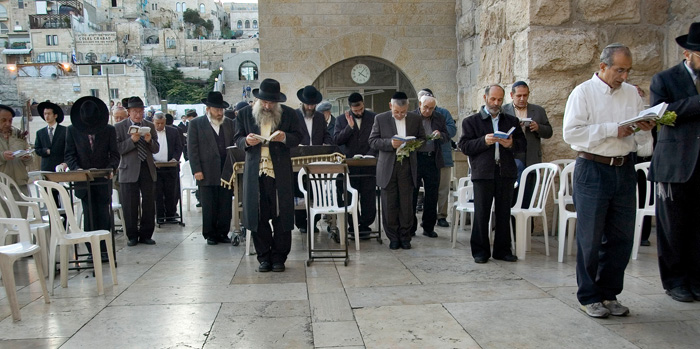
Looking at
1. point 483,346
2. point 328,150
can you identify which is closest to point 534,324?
point 483,346

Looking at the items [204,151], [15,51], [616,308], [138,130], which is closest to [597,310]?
[616,308]

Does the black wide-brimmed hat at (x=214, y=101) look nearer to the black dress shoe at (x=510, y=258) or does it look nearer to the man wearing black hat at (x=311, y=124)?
the man wearing black hat at (x=311, y=124)

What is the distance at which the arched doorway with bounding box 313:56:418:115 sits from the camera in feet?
39.1

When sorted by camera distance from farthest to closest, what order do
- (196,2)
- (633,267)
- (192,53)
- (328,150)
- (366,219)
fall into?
(196,2) < (192,53) < (366,219) < (328,150) < (633,267)

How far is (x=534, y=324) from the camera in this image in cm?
381

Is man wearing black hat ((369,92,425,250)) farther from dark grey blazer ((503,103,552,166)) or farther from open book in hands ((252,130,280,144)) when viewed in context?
open book in hands ((252,130,280,144))

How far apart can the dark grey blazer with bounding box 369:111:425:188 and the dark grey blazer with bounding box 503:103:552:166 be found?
984mm

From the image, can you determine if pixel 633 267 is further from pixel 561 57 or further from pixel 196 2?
pixel 196 2

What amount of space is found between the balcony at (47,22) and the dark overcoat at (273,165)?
290ft

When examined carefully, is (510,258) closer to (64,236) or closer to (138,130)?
(64,236)

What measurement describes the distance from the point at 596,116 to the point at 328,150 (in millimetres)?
3227

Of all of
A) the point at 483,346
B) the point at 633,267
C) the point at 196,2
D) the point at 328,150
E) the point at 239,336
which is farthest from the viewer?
the point at 196,2

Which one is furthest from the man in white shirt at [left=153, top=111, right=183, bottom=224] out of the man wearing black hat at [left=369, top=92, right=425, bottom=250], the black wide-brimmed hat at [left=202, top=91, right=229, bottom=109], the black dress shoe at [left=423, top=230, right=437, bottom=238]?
the black dress shoe at [left=423, top=230, right=437, bottom=238]

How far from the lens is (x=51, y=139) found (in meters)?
6.77
